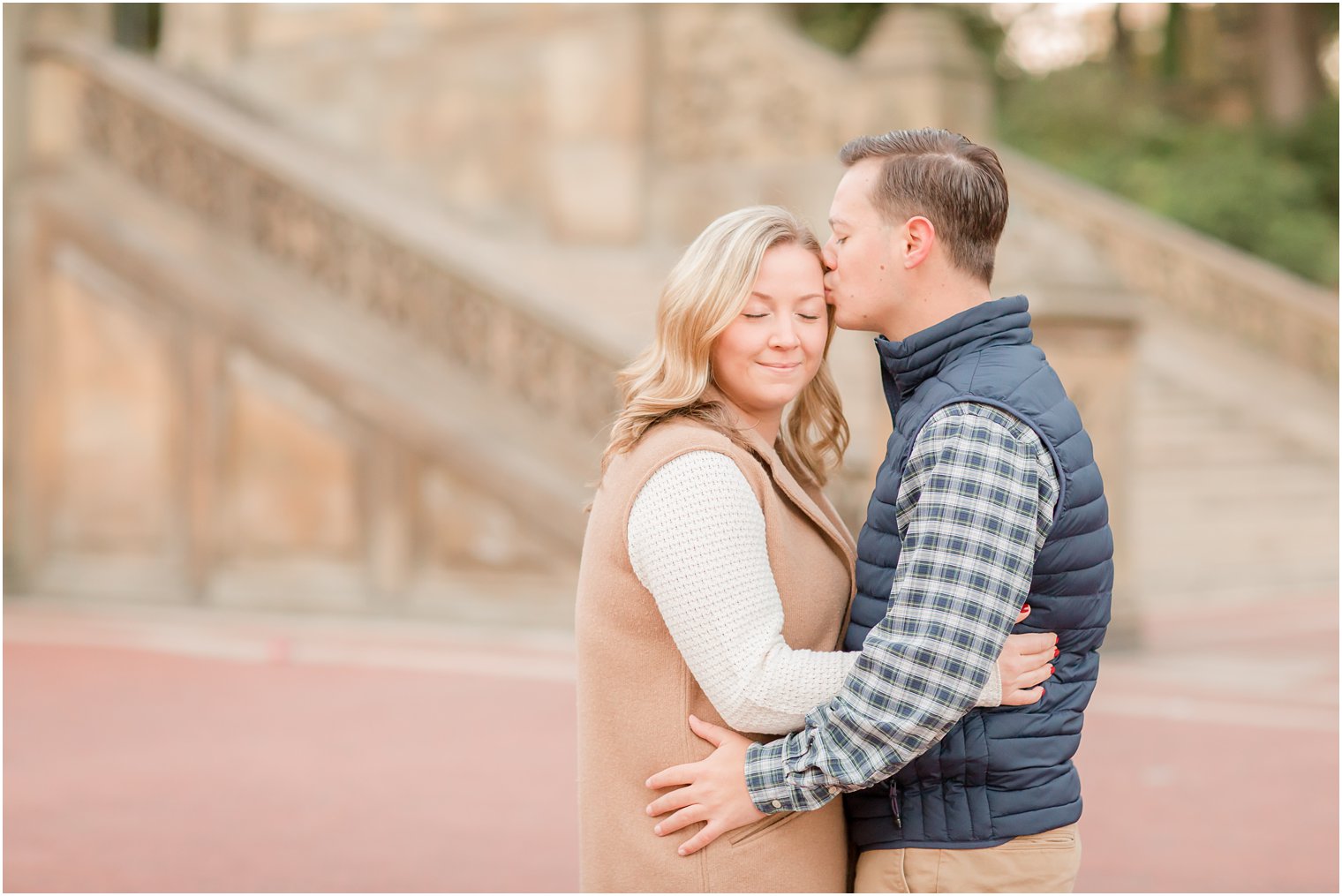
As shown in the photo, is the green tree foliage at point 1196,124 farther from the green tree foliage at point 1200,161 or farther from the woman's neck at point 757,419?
the woman's neck at point 757,419

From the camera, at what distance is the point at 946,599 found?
2.29m

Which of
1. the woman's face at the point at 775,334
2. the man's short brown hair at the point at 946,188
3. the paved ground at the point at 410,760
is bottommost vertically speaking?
the paved ground at the point at 410,760

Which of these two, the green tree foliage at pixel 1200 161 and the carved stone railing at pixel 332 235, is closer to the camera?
the carved stone railing at pixel 332 235

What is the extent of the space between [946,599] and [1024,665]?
0.22 m

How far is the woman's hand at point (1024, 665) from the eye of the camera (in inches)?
94.7

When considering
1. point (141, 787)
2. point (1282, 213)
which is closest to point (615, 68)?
point (1282, 213)

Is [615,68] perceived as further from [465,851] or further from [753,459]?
[753,459]

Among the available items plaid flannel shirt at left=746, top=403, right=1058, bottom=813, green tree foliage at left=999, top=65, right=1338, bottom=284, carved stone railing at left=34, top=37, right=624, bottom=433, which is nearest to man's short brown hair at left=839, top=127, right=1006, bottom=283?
plaid flannel shirt at left=746, top=403, right=1058, bottom=813

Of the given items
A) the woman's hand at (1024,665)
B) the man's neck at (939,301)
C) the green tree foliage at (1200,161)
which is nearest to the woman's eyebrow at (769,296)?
the man's neck at (939,301)

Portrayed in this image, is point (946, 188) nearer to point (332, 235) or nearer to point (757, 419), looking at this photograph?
point (757, 419)

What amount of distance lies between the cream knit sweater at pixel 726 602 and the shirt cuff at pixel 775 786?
0.04 metres

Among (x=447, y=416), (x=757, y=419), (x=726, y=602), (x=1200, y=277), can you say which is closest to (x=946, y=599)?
(x=726, y=602)

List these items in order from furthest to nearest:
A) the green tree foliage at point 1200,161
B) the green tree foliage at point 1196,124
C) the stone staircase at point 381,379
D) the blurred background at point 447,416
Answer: the green tree foliage at point 1196,124 < the green tree foliage at point 1200,161 < the stone staircase at point 381,379 < the blurred background at point 447,416

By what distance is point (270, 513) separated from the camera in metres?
11.7
